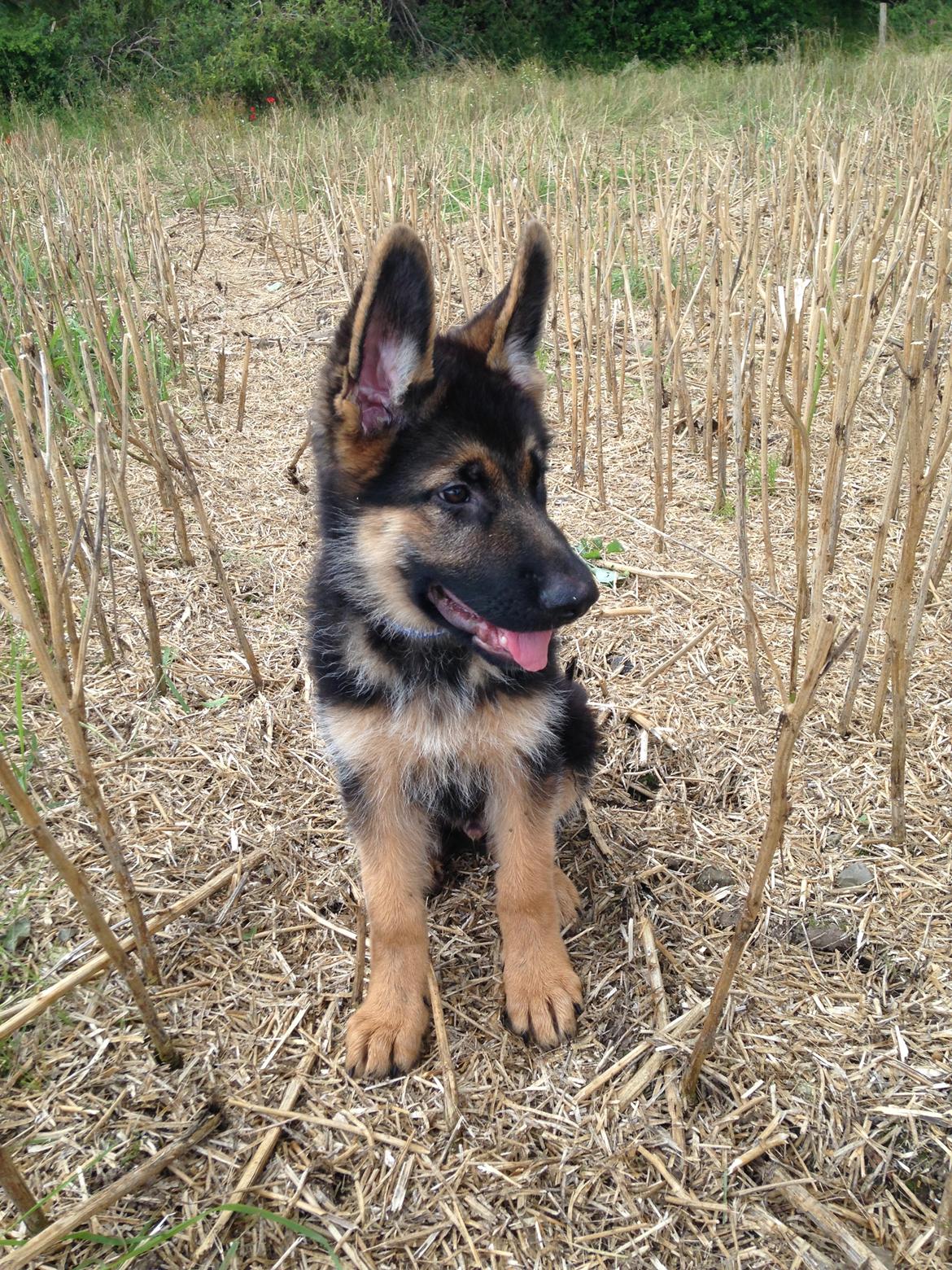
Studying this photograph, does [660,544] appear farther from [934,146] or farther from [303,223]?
[303,223]

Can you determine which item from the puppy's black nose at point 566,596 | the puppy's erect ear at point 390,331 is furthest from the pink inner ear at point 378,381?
the puppy's black nose at point 566,596

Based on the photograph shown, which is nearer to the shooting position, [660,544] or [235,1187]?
[235,1187]

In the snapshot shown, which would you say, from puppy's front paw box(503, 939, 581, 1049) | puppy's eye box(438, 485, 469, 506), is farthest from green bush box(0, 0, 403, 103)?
puppy's front paw box(503, 939, 581, 1049)

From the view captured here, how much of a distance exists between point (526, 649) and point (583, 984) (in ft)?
3.46

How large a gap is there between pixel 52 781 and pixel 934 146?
7.42 metres

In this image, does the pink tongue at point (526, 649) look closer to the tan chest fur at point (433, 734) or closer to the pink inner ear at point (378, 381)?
the tan chest fur at point (433, 734)

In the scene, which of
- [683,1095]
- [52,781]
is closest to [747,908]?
[683,1095]

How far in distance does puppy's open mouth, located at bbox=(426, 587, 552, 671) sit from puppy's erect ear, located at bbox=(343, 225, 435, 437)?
492 mm

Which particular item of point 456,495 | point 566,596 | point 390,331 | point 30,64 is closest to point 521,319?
point 390,331

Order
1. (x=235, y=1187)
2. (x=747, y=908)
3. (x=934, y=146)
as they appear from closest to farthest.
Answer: (x=747, y=908), (x=235, y=1187), (x=934, y=146)

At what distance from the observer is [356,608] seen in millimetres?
2568

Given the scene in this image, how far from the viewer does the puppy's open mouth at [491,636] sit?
2365 millimetres

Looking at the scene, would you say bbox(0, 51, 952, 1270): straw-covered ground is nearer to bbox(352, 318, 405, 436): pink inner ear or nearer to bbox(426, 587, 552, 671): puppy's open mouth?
bbox(426, 587, 552, 671): puppy's open mouth

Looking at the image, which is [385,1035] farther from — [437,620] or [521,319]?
[521,319]
